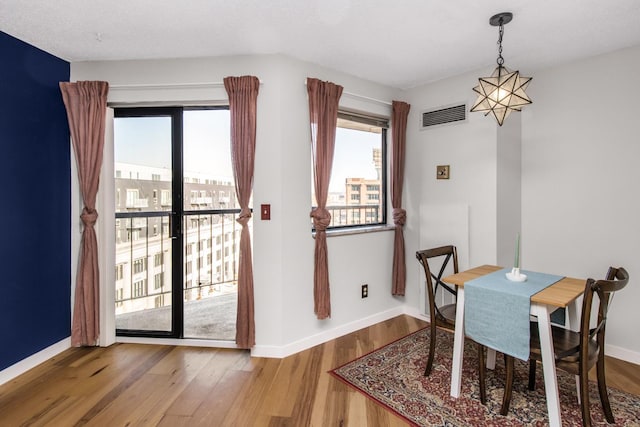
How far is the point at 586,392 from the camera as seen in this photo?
5.65 feet

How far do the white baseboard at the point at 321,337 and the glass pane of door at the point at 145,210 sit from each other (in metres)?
0.94

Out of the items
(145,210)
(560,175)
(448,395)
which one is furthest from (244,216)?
(560,175)

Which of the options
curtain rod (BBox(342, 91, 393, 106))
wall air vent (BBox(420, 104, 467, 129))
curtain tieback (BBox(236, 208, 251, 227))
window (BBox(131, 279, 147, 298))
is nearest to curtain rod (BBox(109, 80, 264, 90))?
curtain tieback (BBox(236, 208, 251, 227))


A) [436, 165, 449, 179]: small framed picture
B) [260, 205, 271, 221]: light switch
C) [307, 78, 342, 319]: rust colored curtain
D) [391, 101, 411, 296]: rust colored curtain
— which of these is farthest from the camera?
[391, 101, 411, 296]: rust colored curtain

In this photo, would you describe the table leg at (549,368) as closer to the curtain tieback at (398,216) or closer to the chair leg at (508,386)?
the chair leg at (508,386)

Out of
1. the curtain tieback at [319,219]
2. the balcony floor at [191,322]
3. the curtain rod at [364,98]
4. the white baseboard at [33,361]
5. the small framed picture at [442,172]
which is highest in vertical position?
the curtain rod at [364,98]

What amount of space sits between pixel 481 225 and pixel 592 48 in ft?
5.39

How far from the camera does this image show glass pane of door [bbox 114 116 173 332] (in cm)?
289

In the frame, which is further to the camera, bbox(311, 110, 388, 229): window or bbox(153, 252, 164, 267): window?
bbox(311, 110, 388, 229): window

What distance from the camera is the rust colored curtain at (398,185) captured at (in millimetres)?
3453

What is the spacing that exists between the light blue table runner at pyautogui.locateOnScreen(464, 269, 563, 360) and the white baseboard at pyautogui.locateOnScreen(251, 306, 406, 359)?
1337 millimetres

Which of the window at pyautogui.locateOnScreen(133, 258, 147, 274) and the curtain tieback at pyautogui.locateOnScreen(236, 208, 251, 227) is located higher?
the curtain tieback at pyautogui.locateOnScreen(236, 208, 251, 227)

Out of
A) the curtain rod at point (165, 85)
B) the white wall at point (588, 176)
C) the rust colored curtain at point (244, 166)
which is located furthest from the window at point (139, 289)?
the white wall at point (588, 176)

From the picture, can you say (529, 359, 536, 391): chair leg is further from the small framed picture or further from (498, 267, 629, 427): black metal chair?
the small framed picture
